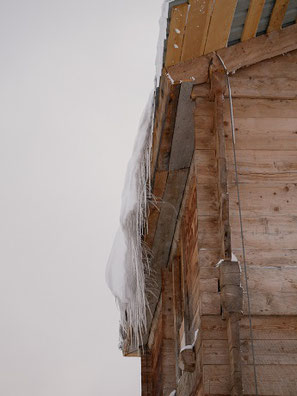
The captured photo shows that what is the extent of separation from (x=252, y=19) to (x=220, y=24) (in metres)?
0.38

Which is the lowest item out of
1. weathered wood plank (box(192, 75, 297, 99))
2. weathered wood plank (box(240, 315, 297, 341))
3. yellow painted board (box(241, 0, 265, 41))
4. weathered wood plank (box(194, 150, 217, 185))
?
weathered wood plank (box(240, 315, 297, 341))

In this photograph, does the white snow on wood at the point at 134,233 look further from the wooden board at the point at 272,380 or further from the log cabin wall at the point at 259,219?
the wooden board at the point at 272,380

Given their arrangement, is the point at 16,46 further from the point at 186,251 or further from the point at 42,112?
the point at 186,251

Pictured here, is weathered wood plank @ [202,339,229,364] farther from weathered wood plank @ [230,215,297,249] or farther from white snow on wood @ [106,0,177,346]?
white snow on wood @ [106,0,177,346]

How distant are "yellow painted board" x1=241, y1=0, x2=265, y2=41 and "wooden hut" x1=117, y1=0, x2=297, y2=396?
0.01 metres

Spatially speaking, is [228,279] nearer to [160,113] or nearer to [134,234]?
[160,113]

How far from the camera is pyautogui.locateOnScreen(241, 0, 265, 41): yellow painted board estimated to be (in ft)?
20.1

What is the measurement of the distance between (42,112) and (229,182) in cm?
3599

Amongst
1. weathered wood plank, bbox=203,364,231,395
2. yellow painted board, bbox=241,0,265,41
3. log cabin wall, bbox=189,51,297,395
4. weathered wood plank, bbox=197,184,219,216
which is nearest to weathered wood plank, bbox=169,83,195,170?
log cabin wall, bbox=189,51,297,395

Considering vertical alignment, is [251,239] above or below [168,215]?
below

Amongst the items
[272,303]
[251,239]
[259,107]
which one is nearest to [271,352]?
[272,303]

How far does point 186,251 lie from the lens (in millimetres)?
7449

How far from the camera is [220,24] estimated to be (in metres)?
6.06

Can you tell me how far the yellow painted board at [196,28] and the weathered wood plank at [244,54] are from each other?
98 mm
